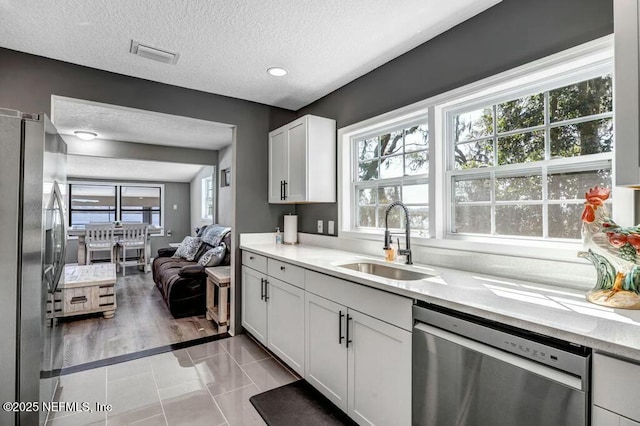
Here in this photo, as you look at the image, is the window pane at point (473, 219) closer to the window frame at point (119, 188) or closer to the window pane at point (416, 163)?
the window pane at point (416, 163)

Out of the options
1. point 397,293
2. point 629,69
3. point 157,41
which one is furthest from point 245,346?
point 629,69

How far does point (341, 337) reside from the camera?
181cm

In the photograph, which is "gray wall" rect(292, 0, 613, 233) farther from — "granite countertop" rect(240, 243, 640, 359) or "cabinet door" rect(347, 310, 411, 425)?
"cabinet door" rect(347, 310, 411, 425)

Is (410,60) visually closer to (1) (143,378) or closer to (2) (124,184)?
(1) (143,378)

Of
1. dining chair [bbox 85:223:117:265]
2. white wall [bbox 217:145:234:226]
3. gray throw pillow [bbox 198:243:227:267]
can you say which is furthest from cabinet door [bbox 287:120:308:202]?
dining chair [bbox 85:223:117:265]

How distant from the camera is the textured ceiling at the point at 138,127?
3623 mm

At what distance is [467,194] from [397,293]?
94cm

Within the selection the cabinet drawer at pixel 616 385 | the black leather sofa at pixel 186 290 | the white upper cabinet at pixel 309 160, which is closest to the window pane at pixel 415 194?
the white upper cabinet at pixel 309 160

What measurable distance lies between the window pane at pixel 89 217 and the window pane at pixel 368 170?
7527 millimetres

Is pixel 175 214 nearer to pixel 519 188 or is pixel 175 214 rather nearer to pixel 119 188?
pixel 119 188

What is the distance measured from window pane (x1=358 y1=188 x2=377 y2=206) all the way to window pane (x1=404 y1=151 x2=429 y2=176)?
41 cm

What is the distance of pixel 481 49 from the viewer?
181cm

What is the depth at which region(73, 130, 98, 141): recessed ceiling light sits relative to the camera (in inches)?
177

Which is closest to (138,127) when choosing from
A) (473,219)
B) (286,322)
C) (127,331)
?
(127,331)
